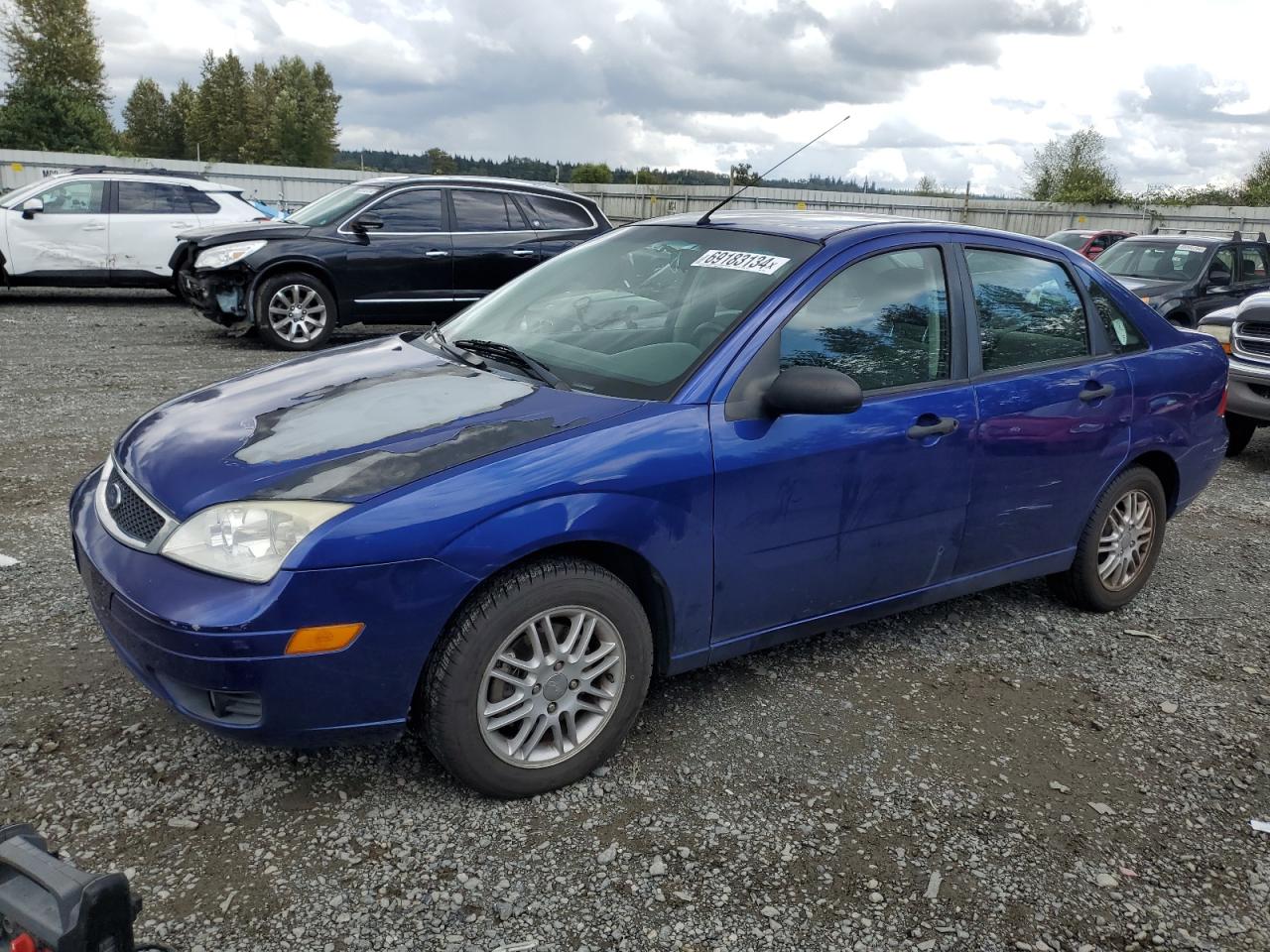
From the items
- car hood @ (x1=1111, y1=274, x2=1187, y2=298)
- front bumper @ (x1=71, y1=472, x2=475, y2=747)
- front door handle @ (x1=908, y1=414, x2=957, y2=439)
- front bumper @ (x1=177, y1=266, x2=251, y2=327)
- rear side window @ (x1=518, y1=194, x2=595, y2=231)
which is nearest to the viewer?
front bumper @ (x1=71, y1=472, x2=475, y2=747)

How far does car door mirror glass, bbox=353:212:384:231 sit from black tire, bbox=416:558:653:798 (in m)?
8.55

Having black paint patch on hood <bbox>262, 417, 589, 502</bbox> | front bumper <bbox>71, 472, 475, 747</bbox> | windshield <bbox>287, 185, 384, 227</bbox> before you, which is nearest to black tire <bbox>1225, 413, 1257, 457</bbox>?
black paint patch on hood <bbox>262, 417, 589, 502</bbox>

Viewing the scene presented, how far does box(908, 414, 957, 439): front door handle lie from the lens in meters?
3.48

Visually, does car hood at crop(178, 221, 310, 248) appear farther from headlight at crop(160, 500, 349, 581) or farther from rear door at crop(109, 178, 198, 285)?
headlight at crop(160, 500, 349, 581)

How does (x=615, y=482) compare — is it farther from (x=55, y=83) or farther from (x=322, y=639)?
(x=55, y=83)

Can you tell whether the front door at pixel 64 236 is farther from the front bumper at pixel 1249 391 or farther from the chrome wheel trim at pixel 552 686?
the front bumper at pixel 1249 391

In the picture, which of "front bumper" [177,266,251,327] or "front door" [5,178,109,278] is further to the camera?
"front door" [5,178,109,278]

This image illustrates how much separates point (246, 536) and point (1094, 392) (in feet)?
10.8

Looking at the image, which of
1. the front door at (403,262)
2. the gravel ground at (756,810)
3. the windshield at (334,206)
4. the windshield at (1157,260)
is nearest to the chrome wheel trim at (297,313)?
the front door at (403,262)

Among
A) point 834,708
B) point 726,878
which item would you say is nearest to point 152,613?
point 726,878

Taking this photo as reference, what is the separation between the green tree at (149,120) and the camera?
282 ft

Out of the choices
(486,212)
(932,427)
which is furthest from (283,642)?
(486,212)

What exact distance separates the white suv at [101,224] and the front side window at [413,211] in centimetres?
441

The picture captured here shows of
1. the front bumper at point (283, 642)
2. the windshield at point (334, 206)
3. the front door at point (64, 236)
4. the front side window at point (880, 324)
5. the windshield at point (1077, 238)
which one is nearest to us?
the front bumper at point (283, 642)
